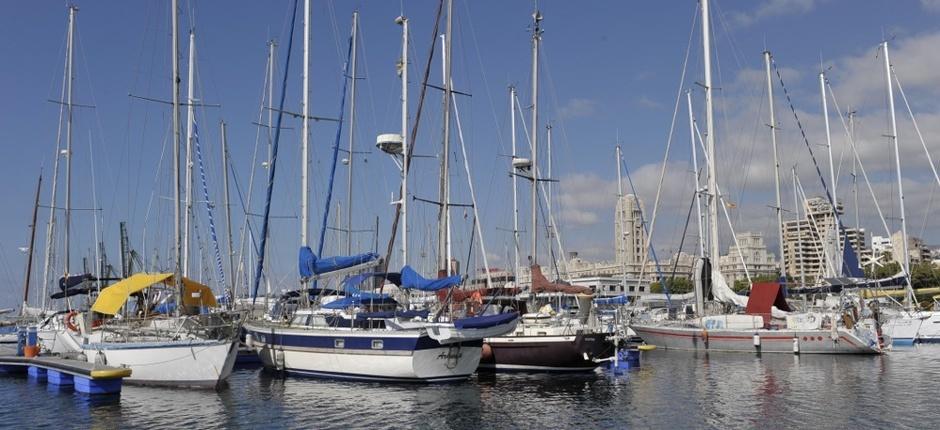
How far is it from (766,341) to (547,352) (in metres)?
18.0

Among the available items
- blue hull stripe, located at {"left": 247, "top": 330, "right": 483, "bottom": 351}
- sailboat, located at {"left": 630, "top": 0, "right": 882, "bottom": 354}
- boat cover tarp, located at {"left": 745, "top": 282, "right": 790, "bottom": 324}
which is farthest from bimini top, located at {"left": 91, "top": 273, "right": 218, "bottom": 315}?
boat cover tarp, located at {"left": 745, "top": 282, "right": 790, "bottom": 324}

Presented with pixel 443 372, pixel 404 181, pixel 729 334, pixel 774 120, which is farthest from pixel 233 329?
pixel 774 120

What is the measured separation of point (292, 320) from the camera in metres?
34.8

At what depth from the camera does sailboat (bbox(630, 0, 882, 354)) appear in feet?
147

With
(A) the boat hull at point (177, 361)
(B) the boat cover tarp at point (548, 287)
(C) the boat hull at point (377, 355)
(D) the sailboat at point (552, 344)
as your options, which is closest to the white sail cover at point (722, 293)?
(B) the boat cover tarp at point (548, 287)

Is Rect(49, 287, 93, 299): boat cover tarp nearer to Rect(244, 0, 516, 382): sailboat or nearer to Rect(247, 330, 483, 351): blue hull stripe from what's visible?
Rect(244, 0, 516, 382): sailboat

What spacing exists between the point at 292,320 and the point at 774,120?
1640 inches

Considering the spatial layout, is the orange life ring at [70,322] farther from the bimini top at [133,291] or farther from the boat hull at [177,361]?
the boat hull at [177,361]

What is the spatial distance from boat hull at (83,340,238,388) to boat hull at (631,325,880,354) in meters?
30.3

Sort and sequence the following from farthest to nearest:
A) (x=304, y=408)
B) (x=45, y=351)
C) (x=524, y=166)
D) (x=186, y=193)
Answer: (x=524, y=166)
(x=186, y=193)
(x=45, y=351)
(x=304, y=408)

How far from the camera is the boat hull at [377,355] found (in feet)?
101

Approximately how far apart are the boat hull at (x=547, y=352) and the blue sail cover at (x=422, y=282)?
4.32 meters

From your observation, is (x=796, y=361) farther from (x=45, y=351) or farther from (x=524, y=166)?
(x=45, y=351)

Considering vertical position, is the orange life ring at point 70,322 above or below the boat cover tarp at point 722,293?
below
